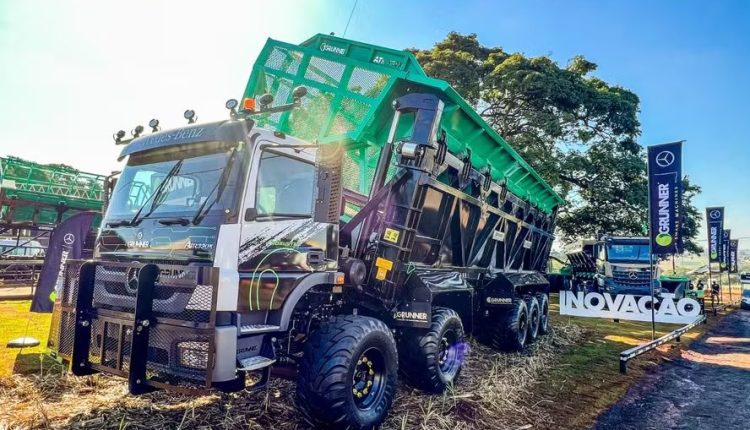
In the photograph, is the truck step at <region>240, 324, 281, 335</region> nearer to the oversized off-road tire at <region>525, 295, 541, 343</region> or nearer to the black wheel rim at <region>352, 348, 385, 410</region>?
the black wheel rim at <region>352, 348, 385, 410</region>

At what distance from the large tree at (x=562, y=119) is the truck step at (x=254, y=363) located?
1457 cm

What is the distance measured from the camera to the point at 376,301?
489 centimetres

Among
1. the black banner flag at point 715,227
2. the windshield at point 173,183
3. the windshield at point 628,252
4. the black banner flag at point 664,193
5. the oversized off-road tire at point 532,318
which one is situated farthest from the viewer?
the black banner flag at point 715,227

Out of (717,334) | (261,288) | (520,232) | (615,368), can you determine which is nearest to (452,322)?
(261,288)

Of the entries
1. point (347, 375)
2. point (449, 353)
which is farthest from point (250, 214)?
point (449, 353)

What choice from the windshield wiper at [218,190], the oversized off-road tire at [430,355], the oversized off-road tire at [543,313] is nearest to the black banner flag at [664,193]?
the oversized off-road tire at [543,313]

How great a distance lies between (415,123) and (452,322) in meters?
2.31

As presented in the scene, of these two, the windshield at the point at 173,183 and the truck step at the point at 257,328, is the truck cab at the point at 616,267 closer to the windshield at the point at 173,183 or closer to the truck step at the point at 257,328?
the truck step at the point at 257,328

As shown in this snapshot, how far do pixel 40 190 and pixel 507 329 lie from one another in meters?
14.9

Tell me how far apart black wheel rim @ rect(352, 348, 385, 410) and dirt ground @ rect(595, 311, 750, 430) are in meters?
2.26

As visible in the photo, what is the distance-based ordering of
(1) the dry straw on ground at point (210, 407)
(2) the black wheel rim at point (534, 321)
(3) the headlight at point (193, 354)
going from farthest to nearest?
(2) the black wheel rim at point (534, 321) < (1) the dry straw on ground at point (210, 407) < (3) the headlight at point (193, 354)

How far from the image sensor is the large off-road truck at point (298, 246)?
343 cm

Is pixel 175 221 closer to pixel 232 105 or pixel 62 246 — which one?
pixel 232 105

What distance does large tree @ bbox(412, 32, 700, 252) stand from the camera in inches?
656
